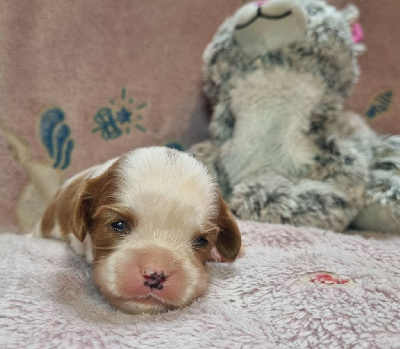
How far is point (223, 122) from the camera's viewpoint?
2.32 m

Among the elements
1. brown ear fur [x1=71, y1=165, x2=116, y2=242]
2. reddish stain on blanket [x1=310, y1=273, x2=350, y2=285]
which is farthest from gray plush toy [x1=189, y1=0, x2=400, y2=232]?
brown ear fur [x1=71, y1=165, x2=116, y2=242]

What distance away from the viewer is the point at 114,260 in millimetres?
1207

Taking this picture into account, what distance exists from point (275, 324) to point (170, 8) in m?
1.89

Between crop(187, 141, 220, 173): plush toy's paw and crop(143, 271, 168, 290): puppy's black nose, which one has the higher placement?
crop(143, 271, 168, 290): puppy's black nose

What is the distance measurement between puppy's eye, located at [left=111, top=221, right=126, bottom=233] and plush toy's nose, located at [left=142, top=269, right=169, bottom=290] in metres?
0.17

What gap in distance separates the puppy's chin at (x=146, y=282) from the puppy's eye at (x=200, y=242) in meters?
0.09

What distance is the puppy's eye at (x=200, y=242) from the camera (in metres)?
1.31

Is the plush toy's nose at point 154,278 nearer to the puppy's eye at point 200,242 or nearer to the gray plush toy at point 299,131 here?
the puppy's eye at point 200,242

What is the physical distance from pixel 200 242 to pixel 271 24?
1.17m

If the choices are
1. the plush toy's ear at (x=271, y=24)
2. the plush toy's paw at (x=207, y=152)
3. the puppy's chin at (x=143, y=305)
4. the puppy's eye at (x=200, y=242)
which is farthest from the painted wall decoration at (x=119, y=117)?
the puppy's chin at (x=143, y=305)

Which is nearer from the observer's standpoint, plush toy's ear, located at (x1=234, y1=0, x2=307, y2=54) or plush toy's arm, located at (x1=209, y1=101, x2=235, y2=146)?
plush toy's ear, located at (x1=234, y1=0, x2=307, y2=54)

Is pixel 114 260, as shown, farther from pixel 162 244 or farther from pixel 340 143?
pixel 340 143

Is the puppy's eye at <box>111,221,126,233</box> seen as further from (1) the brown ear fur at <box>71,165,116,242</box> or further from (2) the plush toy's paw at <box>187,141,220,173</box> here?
(2) the plush toy's paw at <box>187,141,220,173</box>

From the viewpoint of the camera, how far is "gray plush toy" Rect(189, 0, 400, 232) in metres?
1.95
